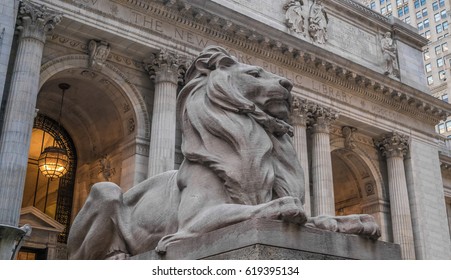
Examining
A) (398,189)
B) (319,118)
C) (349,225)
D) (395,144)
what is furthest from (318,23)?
(349,225)

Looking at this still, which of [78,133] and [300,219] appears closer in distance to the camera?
[300,219]

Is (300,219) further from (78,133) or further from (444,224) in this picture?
(444,224)

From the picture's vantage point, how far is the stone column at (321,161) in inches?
912

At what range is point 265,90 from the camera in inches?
201

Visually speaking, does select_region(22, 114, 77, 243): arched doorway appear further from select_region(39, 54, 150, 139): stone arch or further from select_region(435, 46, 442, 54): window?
select_region(435, 46, 442, 54): window

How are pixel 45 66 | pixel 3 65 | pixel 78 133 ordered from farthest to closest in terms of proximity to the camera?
1. pixel 78 133
2. pixel 45 66
3. pixel 3 65

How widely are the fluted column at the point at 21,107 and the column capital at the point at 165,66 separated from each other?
386 centimetres

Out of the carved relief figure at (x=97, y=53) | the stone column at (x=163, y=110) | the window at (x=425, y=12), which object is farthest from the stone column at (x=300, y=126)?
the window at (x=425, y=12)

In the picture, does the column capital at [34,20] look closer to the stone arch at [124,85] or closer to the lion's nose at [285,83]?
the stone arch at [124,85]

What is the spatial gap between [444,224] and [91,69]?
19445mm

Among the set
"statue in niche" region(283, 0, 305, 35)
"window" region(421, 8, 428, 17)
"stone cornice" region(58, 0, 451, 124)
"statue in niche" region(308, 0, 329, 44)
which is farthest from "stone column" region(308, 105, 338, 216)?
"window" region(421, 8, 428, 17)

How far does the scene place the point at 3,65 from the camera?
16.2 m

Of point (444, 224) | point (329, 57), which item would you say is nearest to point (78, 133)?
point (329, 57)
